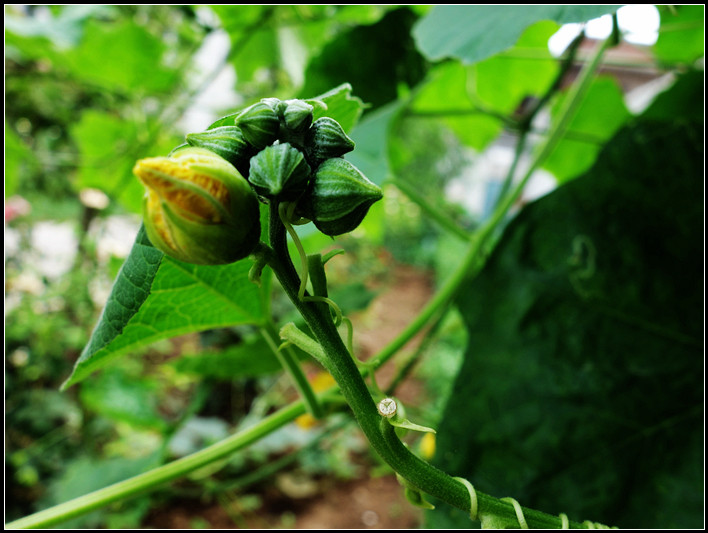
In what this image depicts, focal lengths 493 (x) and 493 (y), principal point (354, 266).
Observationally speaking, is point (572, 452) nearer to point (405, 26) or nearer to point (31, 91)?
point (405, 26)

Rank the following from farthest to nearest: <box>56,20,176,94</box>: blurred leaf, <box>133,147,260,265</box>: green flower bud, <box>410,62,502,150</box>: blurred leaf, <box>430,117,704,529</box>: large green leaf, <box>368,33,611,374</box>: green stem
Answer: <box>56,20,176,94</box>: blurred leaf
<box>410,62,502,150</box>: blurred leaf
<box>368,33,611,374</box>: green stem
<box>430,117,704,529</box>: large green leaf
<box>133,147,260,265</box>: green flower bud

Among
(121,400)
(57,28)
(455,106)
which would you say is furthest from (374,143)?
(121,400)

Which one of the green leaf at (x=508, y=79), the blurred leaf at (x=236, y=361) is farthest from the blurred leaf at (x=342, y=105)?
the green leaf at (x=508, y=79)

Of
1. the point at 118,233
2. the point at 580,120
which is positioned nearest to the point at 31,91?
the point at 118,233

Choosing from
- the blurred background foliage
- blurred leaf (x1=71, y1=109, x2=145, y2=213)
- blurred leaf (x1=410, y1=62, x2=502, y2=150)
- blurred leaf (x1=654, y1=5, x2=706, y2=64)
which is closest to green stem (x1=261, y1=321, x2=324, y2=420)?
the blurred background foliage

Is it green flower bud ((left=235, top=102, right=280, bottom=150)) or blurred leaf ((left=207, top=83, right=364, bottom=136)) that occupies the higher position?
blurred leaf ((left=207, top=83, right=364, bottom=136))

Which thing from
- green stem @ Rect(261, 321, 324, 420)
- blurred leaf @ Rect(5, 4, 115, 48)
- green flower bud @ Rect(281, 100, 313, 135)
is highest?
blurred leaf @ Rect(5, 4, 115, 48)

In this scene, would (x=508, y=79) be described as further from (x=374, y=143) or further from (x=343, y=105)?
(x=343, y=105)

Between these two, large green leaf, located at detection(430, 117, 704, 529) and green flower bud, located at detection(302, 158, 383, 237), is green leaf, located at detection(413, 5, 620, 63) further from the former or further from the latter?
green flower bud, located at detection(302, 158, 383, 237)
